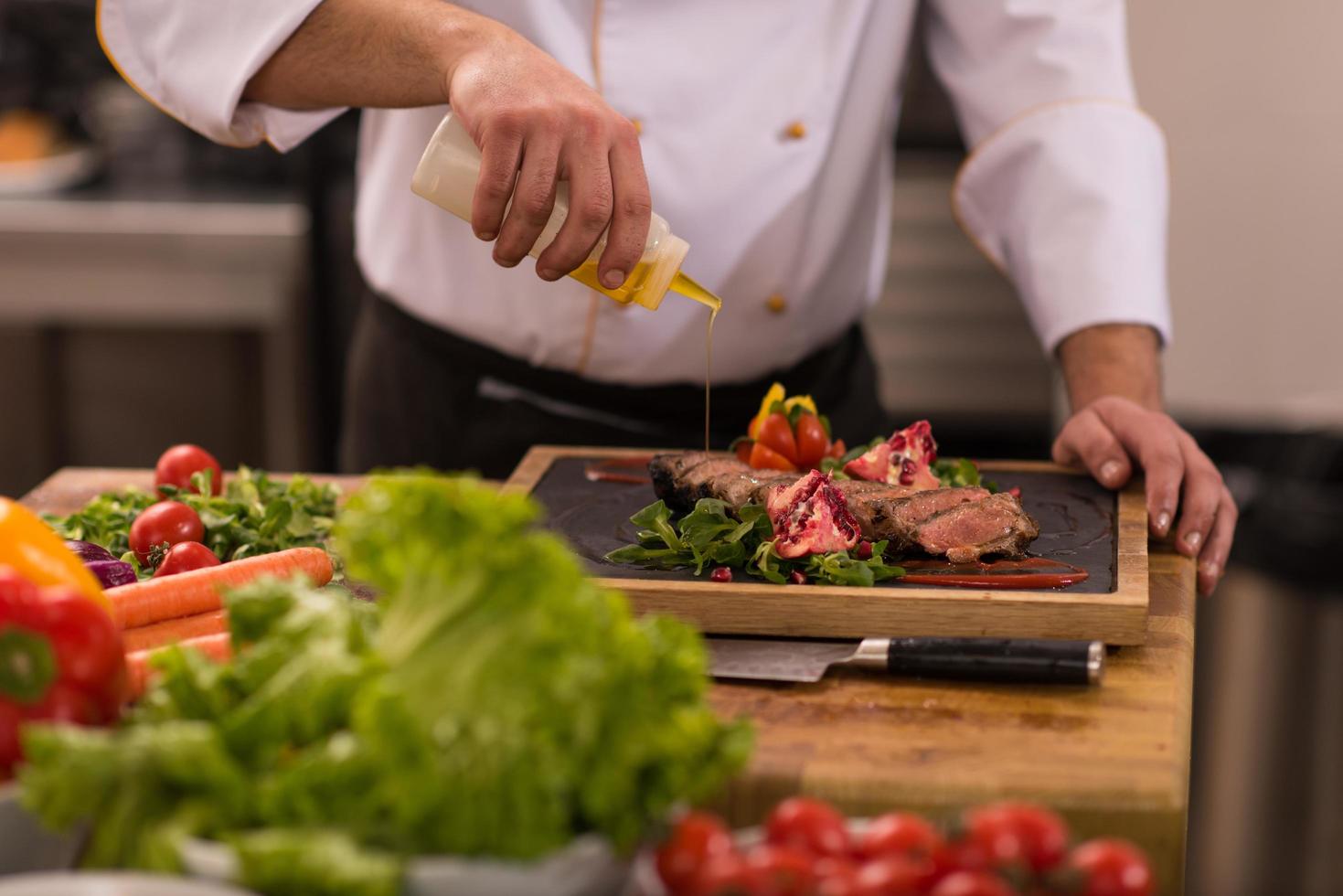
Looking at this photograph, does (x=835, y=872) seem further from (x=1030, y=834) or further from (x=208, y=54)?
(x=208, y=54)

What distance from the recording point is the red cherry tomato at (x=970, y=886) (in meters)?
0.89

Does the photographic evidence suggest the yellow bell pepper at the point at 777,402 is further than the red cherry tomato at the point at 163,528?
Yes

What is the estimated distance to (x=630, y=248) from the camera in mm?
1612

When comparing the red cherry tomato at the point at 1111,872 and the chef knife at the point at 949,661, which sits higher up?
the red cherry tomato at the point at 1111,872

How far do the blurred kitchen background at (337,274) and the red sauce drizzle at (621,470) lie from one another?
186 cm

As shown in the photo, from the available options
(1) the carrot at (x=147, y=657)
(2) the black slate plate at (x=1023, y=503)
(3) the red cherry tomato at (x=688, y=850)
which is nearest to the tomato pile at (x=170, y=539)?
(1) the carrot at (x=147, y=657)

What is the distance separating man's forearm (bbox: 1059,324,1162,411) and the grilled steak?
1.41ft

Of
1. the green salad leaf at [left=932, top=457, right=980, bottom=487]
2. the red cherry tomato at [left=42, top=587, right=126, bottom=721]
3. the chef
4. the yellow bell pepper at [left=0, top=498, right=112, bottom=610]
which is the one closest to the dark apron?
the chef

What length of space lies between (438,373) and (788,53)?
2.24 ft

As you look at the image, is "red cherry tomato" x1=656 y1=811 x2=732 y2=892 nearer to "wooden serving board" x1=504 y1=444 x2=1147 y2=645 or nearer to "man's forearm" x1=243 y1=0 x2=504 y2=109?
"wooden serving board" x1=504 y1=444 x2=1147 y2=645

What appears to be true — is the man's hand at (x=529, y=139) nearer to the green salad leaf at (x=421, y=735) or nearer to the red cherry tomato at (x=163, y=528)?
the red cherry tomato at (x=163, y=528)

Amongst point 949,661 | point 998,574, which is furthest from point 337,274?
point 949,661

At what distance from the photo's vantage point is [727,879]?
886 mm

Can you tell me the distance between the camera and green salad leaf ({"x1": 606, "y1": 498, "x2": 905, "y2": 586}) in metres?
1.56
